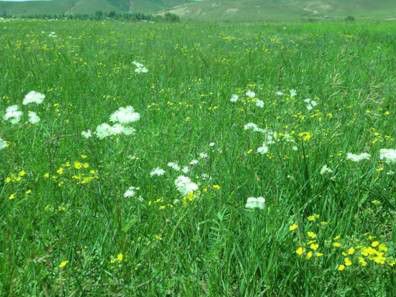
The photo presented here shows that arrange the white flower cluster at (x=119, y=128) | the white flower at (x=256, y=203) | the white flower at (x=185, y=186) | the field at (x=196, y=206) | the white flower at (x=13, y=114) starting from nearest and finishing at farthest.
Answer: the field at (x=196, y=206) < the white flower at (x=256, y=203) < the white flower at (x=185, y=186) < the white flower cluster at (x=119, y=128) < the white flower at (x=13, y=114)

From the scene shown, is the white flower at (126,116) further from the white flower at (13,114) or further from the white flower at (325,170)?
the white flower at (325,170)

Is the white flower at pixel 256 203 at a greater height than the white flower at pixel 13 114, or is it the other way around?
the white flower at pixel 13 114

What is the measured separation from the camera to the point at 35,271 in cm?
219

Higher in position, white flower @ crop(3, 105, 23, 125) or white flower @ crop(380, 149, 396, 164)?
white flower @ crop(3, 105, 23, 125)

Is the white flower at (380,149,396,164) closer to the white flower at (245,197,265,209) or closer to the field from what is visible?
the field

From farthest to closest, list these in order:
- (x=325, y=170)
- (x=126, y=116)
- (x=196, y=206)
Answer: (x=126, y=116), (x=325, y=170), (x=196, y=206)

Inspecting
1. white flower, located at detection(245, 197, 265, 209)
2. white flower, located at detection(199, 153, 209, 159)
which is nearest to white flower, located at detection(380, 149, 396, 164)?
white flower, located at detection(245, 197, 265, 209)

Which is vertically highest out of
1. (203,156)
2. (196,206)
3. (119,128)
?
(119,128)

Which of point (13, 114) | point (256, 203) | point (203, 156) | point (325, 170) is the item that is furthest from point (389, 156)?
point (13, 114)

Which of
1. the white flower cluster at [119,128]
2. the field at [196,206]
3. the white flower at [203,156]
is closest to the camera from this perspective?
the field at [196,206]

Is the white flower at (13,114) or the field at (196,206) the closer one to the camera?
the field at (196,206)

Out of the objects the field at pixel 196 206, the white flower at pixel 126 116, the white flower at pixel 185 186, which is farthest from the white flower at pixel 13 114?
the white flower at pixel 185 186

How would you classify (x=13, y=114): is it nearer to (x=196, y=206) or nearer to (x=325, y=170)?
(x=196, y=206)

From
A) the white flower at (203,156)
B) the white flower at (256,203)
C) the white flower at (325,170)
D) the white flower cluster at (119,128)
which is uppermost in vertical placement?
the white flower cluster at (119,128)
